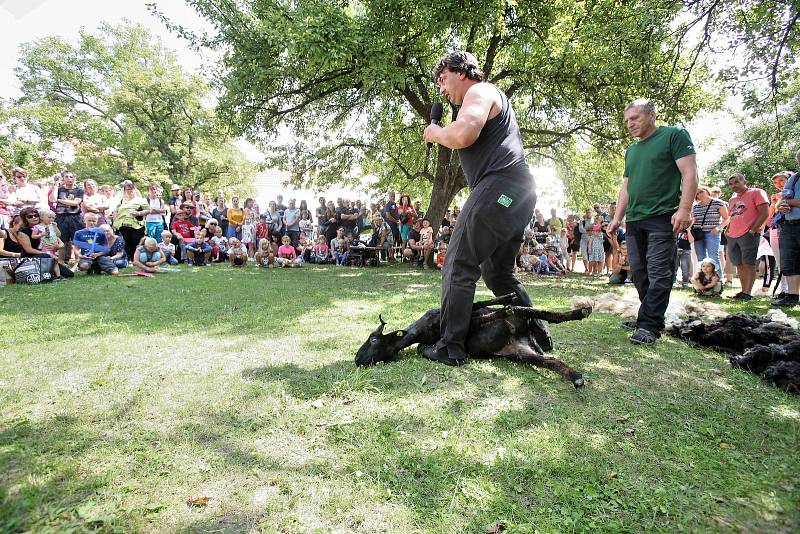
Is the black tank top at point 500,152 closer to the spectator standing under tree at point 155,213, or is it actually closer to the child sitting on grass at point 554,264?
the child sitting on grass at point 554,264

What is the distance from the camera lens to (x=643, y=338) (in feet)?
12.0

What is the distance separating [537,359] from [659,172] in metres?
2.38

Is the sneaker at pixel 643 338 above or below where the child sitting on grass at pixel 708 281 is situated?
below

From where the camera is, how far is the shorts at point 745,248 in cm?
687

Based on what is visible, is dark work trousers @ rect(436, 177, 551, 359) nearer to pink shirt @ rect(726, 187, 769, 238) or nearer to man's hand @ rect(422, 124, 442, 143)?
man's hand @ rect(422, 124, 442, 143)

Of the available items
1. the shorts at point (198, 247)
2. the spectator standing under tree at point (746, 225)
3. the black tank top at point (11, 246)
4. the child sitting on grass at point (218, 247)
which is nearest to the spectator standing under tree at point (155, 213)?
the shorts at point (198, 247)

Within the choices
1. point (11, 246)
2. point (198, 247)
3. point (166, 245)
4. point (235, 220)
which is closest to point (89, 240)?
point (11, 246)

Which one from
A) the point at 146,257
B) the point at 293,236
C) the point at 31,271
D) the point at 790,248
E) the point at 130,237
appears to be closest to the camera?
the point at 790,248

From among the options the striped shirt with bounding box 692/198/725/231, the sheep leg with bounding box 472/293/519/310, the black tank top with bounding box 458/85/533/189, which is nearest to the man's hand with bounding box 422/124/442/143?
the black tank top with bounding box 458/85/533/189

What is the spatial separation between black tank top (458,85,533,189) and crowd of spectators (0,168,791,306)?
2.68m

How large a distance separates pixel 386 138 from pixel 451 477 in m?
15.1

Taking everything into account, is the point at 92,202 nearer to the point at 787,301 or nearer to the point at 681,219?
the point at 681,219

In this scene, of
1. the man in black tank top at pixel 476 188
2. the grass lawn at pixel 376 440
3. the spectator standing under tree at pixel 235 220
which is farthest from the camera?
the spectator standing under tree at pixel 235 220

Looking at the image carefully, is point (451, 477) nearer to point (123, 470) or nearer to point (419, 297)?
point (123, 470)
